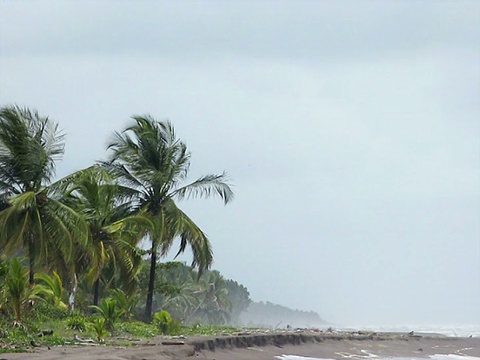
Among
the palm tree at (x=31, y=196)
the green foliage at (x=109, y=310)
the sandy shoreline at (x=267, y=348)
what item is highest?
the palm tree at (x=31, y=196)

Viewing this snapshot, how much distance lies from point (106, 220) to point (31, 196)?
246 inches

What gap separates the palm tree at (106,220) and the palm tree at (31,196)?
1192mm

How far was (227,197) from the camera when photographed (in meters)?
27.8

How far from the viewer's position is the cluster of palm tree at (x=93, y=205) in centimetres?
2106

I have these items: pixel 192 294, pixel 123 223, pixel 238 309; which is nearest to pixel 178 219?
pixel 123 223

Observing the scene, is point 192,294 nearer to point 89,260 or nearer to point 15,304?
point 89,260

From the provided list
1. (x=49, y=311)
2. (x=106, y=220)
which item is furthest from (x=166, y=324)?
(x=106, y=220)

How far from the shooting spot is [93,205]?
24.9 meters

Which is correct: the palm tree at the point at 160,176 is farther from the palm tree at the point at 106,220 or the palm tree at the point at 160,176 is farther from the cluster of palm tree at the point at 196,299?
the cluster of palm tree at the point at 196,299

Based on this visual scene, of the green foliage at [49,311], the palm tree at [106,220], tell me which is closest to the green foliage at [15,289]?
the green foliage at [49,311]

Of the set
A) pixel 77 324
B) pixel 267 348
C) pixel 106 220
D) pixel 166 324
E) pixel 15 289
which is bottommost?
pixel 267 348

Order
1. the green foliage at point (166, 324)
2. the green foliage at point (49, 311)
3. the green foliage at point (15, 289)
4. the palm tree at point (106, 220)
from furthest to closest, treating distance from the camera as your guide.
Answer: the palm tree at point (106, 220), the green foliage at point (49, 311), the green foliage at point (166, 324), the green foliage at point (15, 289)

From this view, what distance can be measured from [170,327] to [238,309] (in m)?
105

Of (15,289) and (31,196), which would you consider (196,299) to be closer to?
(31,196)
